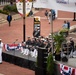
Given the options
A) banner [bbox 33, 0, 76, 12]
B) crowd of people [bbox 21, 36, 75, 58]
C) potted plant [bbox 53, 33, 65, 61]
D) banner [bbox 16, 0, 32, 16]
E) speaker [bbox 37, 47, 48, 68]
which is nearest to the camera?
banner [bbox 33, 0, 76, 12]

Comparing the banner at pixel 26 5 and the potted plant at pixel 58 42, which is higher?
the banner at pixel 26 5

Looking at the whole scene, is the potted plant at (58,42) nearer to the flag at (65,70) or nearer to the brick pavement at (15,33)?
the flag at (65,70)

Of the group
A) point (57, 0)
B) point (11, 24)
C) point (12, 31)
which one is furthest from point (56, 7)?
point (11, 24)

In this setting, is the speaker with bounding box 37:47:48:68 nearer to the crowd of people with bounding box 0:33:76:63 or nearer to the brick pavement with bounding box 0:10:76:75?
the crowd of people with bounding box 0:33:76:63

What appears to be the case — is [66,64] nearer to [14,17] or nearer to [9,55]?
[9,55]

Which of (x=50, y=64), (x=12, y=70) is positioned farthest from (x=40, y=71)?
(x=12, y=70)

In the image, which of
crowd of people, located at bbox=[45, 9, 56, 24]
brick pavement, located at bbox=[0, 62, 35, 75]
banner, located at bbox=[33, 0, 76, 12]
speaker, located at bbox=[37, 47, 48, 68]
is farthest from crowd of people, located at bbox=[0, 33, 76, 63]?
banner, located at bbox=[33, 0, 76, 12]

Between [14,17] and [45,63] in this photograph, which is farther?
[14,17]

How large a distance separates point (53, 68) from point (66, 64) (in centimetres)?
72

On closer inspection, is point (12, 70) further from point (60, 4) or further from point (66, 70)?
point (60, 4)

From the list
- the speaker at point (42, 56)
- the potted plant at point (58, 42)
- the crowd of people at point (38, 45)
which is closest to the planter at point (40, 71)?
the speaker at point (42, 56)

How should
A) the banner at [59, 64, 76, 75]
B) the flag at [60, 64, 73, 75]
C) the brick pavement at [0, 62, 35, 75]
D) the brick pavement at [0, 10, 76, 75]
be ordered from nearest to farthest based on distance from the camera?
1. the banner at [59, 64, 76, 75]
2. the flag at [60, 64, 73, 75]
3. the brick pavement at [0, 62, 35, 75]
4. the brick pavement at [0, 10, 76, 75]

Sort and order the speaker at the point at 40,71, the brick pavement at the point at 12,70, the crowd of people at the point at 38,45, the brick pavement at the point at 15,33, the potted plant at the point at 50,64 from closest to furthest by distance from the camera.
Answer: the potted plant at the point at 50,64 < the speaker at the point at 40,71 < the crowd of people at the point at 38,45 < the brick pavement at the point at 12,70 < the brick pavement at the point at 15,33

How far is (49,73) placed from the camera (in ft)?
52.1
